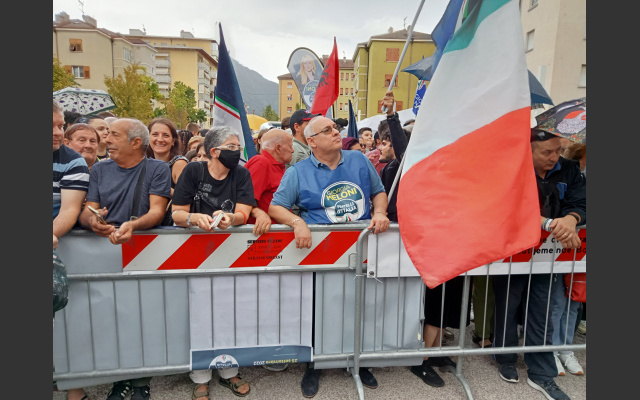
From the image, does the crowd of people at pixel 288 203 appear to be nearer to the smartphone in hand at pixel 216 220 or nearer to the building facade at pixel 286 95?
the smartphone in hand at pixel 216 220

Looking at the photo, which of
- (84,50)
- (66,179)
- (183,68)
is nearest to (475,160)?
(66,179)

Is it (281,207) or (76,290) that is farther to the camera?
(281,207)

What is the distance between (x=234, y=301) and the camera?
9.25 feet

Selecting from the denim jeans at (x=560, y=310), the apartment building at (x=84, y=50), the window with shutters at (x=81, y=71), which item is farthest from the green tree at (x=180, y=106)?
the denim jeans at (x=560, y=310)

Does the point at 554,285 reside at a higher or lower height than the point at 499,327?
higher

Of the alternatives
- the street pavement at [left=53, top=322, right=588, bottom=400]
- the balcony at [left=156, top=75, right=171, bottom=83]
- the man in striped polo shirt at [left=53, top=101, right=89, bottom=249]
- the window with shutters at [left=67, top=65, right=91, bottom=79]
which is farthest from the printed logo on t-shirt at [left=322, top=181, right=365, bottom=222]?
the balcony at [left=156, top=75, right=171, bottom=83]

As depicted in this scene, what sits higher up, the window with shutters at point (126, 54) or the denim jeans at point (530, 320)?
the window with shutters at point (126, 54)

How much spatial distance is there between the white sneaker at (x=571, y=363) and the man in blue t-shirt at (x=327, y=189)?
5.77ft

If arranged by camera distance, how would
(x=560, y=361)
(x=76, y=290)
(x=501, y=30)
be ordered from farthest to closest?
(x=560, y=361)
(x=76, y=290)
(x=501, y=30)

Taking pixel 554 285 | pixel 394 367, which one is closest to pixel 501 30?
pixel 554 285

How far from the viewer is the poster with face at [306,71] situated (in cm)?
774

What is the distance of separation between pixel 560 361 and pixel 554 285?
2.59 ft

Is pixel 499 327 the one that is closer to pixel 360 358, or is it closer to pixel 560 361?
pixel 560 361

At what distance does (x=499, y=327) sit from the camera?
329cm
